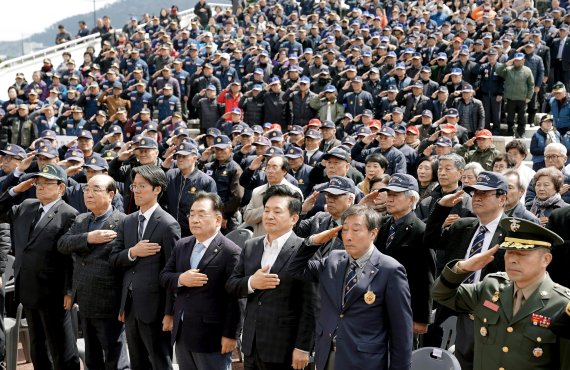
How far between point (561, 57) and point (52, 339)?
11190mm

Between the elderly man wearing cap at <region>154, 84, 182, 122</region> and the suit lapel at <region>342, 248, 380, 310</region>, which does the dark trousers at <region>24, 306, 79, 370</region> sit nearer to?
the suit lapel at <region>342, 248, 380, 310</region>

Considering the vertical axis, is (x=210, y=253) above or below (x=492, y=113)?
above

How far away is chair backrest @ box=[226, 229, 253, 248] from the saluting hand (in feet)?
6.13

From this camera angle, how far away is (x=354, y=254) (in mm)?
4363

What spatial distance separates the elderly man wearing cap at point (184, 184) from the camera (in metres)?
8.05

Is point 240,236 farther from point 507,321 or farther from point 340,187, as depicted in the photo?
point 507,321

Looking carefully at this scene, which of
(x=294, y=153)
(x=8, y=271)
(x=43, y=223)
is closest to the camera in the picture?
(x=43, y=223)

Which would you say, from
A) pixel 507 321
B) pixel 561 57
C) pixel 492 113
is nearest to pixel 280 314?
pixel 507 321

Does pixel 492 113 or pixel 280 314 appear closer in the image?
pixel 280 314

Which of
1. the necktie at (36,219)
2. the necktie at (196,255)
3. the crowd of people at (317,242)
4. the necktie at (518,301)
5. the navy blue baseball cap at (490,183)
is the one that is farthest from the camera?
the necktie at (36,219)

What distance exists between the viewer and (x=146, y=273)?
5492 millimetres

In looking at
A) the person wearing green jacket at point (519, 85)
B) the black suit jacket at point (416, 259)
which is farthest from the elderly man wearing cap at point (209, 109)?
the black suit jacket at point (416, 259)

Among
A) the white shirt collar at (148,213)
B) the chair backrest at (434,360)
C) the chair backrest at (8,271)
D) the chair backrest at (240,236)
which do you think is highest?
the white shirt collar at (148,213)

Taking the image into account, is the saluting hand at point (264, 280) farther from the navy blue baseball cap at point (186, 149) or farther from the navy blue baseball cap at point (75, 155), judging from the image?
the navy blue baseball cap at point (75, 155)
